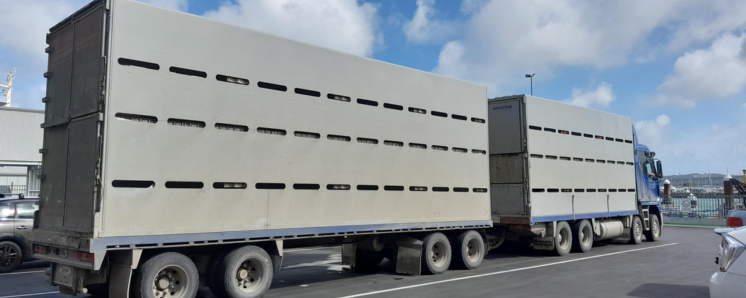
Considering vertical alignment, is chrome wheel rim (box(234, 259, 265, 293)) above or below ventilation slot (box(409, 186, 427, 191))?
below

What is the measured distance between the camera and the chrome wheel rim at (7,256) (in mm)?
10875

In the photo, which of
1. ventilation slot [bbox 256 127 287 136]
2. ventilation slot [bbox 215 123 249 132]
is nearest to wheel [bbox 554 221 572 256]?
ventilation slot [bbox 256 127 287 136]

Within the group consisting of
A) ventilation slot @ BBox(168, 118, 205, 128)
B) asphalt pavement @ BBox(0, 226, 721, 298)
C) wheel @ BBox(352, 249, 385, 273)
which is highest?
ventilation slot @ BBox(168, 118, 205, 128)

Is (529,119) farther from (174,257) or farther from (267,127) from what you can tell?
(174,257)

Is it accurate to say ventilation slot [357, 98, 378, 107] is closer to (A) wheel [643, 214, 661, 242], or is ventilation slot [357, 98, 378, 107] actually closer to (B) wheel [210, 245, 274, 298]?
(B) wheel [210, 245, 274, 298]

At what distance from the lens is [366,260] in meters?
11.0

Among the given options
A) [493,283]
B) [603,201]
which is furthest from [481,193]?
[603,201]

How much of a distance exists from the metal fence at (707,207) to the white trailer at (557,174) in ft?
44.5

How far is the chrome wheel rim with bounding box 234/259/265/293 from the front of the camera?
25.0ft

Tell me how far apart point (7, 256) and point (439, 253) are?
8969 mm

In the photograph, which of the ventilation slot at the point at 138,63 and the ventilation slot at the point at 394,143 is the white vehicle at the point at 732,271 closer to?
the ventilation slot at the point at 394,143

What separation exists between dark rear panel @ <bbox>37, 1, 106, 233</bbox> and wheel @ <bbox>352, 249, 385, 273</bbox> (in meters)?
5.60

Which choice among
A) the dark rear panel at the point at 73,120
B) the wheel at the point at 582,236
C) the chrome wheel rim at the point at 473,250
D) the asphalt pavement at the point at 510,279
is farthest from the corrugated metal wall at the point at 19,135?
the wheel at the point at 582,236

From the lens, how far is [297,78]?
27.5 feet
